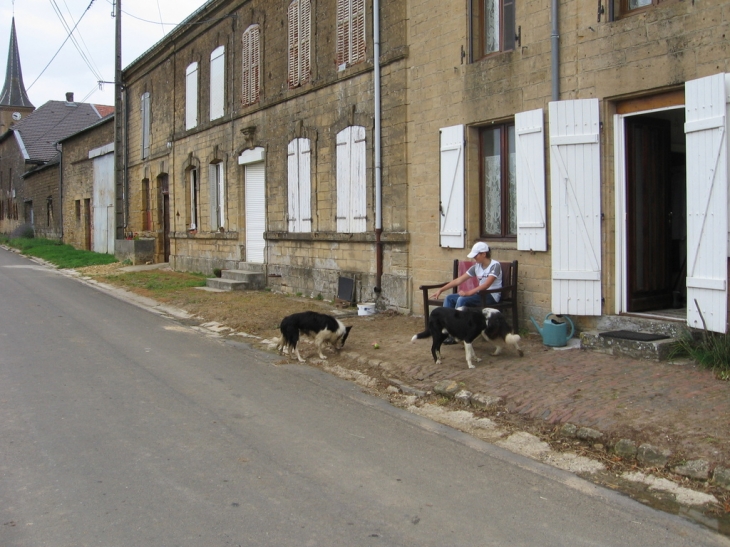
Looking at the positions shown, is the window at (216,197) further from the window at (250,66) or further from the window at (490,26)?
the window at (490,26)

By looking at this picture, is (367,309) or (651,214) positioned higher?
(651,214)

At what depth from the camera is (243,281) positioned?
16.5m

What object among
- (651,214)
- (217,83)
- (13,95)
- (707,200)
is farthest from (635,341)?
(13,95)

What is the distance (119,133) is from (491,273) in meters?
22.9

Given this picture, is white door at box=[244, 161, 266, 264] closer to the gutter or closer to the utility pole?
the gutter

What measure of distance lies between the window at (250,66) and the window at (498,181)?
8.45 m

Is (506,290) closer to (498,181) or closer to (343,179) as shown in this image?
(498,181)

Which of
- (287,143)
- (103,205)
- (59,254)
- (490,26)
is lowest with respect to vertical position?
(59,254)

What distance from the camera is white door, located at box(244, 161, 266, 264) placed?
672 inches

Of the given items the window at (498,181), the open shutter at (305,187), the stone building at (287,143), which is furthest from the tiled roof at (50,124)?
the window at (498,181)

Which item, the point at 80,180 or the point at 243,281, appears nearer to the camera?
the point at 243,281

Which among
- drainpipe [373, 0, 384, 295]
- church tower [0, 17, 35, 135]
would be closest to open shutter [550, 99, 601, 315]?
drainpipe [373, 0, 384, 295]

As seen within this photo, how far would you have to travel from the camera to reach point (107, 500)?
4277mm

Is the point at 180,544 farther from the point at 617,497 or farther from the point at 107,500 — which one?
the point at 617,497
